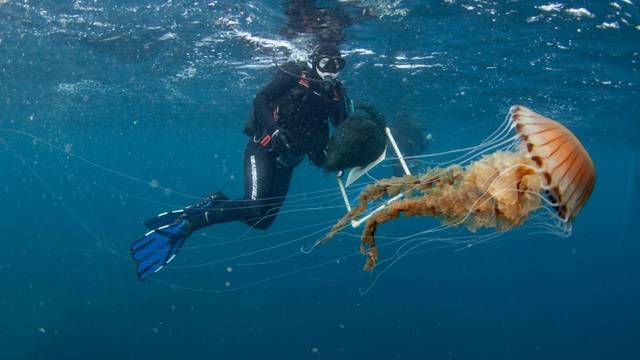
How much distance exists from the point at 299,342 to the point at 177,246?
979 centimetres

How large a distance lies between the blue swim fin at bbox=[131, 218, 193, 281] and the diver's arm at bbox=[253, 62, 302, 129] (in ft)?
6.73

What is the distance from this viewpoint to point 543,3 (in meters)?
8.91

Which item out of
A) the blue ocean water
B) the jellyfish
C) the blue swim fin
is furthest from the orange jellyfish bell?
the blue swim fin

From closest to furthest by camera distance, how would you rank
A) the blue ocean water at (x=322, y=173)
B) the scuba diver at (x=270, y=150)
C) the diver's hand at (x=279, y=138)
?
the diver's hand at (x=279, y=138) < the scuba diver at (x=270, y=150) < the blue ocean water at (x=322, y=173)

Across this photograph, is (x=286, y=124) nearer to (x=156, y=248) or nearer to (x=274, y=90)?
(x=274, y=90)

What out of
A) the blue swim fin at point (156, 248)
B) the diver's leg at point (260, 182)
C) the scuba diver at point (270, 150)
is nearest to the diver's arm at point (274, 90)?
the scuba diver at point (270, 150)

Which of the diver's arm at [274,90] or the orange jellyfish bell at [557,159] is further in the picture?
the diver's arm at [274,90]

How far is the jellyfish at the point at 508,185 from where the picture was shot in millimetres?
2293

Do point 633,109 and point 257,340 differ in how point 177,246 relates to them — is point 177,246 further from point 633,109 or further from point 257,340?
point 633,109

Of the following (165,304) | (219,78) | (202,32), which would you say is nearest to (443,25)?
(202,32)

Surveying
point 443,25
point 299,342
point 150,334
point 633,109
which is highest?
point 443,25

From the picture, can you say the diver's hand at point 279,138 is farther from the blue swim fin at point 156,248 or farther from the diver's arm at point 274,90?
the blue swim fin at point 156,248

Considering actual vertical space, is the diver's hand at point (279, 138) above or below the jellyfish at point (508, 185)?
below

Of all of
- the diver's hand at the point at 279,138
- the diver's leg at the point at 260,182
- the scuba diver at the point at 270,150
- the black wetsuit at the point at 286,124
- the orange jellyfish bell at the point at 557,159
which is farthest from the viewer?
the diver's leg at the point at 260,182
